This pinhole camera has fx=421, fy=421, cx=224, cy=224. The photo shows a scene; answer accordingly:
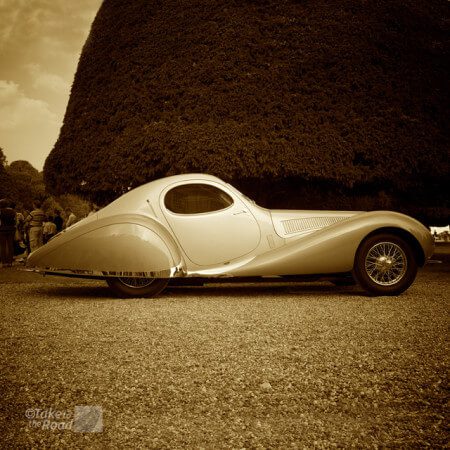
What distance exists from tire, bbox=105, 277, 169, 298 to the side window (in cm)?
91

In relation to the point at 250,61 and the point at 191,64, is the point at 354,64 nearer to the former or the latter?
the point at 250,61

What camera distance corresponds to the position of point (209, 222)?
5219 millimetres

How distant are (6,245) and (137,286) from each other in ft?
23.0

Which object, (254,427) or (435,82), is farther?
(435,82)

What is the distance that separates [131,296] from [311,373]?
10.5 ft

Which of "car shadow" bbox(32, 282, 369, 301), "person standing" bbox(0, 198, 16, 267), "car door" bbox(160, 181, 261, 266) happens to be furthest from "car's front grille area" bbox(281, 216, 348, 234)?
"person standing" bbox(0, 198, 16, 267)

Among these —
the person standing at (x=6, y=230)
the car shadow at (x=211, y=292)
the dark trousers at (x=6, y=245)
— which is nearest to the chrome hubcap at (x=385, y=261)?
the car shadow at (x=211, y=292)

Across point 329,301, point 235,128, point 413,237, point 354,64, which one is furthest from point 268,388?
point 354,64

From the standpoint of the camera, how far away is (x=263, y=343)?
3.09m

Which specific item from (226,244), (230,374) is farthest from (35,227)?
(230,374)

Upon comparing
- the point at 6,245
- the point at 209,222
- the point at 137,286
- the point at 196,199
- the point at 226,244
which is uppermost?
the point at 196,199

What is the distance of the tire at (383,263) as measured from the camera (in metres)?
5.09

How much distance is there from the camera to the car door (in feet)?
16.9

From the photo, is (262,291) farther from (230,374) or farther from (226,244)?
(230,374)
